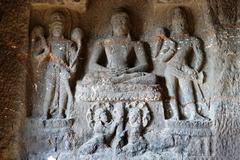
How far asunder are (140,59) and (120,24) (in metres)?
0.38

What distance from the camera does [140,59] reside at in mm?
4398

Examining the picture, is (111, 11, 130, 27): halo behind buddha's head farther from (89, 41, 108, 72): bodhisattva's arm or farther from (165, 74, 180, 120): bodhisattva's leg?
(165, 74, 180, 120): bodhisattva's leg

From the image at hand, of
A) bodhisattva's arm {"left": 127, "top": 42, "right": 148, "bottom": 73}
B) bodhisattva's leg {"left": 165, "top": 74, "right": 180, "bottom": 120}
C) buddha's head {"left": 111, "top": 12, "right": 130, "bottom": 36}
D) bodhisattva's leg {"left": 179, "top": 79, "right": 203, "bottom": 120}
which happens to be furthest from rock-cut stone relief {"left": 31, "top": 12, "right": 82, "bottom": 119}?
bodhisattva's leg {"left": 179, "top": 79, "right": 203, "bottom": 120}

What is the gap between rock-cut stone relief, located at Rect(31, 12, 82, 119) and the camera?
4.24 m

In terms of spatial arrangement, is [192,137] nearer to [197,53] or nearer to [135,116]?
[135,116]

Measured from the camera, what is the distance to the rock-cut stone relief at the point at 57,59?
4.24m

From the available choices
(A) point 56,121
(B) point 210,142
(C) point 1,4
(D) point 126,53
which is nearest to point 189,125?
(B) point 210,142

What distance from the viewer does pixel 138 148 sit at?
4.10 metres

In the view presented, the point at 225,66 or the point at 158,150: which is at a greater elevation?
the point at 225,66

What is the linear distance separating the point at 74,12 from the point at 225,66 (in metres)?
1.50

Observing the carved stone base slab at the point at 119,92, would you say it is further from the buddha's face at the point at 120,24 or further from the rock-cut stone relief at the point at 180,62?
the buddha's face at the point at 120,24

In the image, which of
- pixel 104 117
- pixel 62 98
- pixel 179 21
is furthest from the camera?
pixel 179 21

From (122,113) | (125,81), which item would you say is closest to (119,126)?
(122,113)

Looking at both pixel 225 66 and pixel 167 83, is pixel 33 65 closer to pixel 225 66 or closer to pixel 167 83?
pixel 167 83
